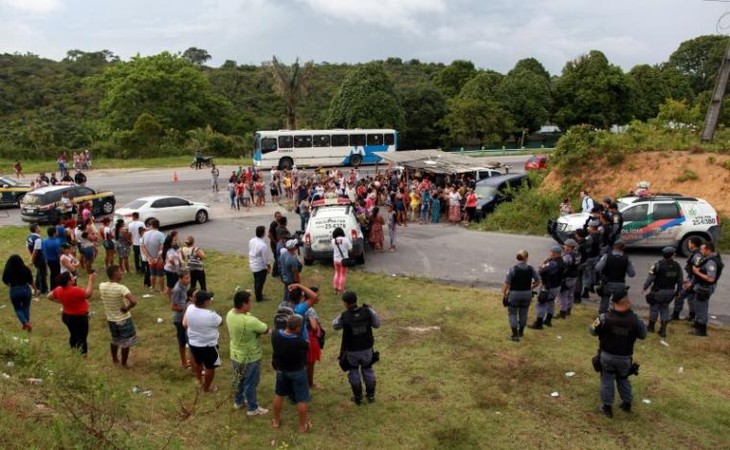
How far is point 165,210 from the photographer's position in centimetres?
1983

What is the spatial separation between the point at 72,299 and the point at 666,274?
9.24 meters

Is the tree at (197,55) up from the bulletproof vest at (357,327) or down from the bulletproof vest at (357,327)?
up

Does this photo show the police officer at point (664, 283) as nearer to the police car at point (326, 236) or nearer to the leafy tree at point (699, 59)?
the police car at point (326, 236)

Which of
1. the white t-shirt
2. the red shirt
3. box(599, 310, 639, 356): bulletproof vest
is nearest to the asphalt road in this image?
box(599, 310, 639, 356): bulletproof vest

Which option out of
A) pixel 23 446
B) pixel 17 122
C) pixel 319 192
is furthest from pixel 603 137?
pixel 17 122

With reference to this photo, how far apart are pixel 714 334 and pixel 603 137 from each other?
13364 millimetres

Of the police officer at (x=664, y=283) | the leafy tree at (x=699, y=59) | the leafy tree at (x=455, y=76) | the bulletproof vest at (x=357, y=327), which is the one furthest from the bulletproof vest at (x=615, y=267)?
the leafy tree at (x=699, y=59)

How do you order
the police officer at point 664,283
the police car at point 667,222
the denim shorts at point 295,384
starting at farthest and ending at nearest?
the police car at point 667,222 < the police officer at point 664,283 < the denim shorts at point 295,384

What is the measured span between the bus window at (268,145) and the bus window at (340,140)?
13.7ft

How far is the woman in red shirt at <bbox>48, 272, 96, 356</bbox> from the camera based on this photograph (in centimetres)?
783

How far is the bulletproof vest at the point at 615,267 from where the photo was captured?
9.62 m

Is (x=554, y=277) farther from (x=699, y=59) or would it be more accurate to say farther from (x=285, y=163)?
(x=699, y=59)

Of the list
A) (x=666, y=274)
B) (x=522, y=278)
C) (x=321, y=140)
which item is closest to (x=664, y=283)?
(x=666, y=274)

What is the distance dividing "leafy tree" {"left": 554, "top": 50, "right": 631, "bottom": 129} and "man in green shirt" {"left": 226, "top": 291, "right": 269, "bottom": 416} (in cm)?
5588
